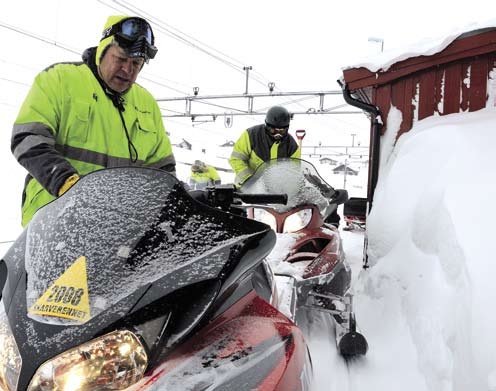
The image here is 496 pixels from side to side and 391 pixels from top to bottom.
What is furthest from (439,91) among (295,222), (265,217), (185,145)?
(185,145)

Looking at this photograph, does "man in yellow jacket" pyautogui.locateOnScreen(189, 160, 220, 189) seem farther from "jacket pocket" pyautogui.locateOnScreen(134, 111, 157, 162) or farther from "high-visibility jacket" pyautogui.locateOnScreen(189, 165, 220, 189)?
"jacket pocket" pyautogui.locateOnScreen(134, 111, 157, 162)

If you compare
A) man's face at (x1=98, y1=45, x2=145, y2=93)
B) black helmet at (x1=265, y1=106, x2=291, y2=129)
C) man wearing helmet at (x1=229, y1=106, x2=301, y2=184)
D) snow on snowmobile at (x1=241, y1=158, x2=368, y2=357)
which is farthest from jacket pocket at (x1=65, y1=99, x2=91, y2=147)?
man wearing helmet at (x1=229, y1=106, x2=301, y2=184)

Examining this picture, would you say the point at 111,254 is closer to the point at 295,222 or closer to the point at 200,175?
the point at 295,222

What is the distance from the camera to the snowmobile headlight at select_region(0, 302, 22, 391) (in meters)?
0.87

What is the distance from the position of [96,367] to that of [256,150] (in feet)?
13.6

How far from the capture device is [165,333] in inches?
35.7

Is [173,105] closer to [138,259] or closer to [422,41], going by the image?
[422,41]

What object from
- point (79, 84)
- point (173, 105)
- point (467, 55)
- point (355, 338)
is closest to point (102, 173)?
point (79, 84)

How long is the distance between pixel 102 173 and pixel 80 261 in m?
0.35

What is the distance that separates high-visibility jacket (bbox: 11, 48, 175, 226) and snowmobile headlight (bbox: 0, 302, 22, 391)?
29.3 inches

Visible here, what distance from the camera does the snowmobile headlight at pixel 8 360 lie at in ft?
2.85

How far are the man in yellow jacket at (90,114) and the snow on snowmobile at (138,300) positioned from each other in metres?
0.68

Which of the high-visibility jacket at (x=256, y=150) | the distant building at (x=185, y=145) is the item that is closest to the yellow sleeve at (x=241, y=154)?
the high-visibility jacket at (x=256, y=150)

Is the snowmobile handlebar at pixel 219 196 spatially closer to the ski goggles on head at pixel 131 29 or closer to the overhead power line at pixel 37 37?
the ski goggles on head at pixel 131 29
